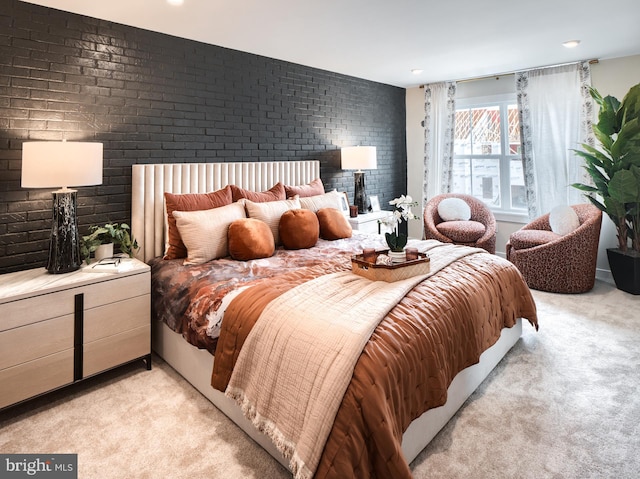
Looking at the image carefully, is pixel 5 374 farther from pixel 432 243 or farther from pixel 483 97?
pixel 483 97

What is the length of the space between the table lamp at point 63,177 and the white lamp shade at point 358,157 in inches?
113

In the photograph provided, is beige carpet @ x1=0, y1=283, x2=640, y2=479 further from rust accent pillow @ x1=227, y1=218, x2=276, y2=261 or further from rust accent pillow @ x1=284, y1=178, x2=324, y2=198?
rust accent pillow @ x1=284, y1=178, x2=324, y2=198

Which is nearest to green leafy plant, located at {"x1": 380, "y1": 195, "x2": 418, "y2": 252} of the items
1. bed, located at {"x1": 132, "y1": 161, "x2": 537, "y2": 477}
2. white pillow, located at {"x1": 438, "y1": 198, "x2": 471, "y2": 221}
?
bed, located at {"x1": 132, "y1": 161, "x2": 537, "y2": 477}

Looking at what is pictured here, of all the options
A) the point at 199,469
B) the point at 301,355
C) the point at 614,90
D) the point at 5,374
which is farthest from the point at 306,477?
the point at 614,90

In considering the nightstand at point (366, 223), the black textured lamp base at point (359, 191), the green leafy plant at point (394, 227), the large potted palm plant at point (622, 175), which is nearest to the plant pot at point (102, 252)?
the green leafy plant at point (394, 227)

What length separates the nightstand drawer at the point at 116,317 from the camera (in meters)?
2.34

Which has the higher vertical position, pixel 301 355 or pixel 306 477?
pixel 301 355

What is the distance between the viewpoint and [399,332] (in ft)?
5.45

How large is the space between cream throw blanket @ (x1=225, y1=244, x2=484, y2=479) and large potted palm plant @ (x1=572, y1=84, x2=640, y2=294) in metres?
3.03

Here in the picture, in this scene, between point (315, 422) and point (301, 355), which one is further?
point (301, 355)

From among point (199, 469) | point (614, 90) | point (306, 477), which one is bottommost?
point (199, 469)

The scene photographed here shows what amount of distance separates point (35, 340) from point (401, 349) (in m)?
2.00

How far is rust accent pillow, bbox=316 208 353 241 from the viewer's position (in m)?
3.55

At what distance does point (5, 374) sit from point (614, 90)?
19.8 feet
